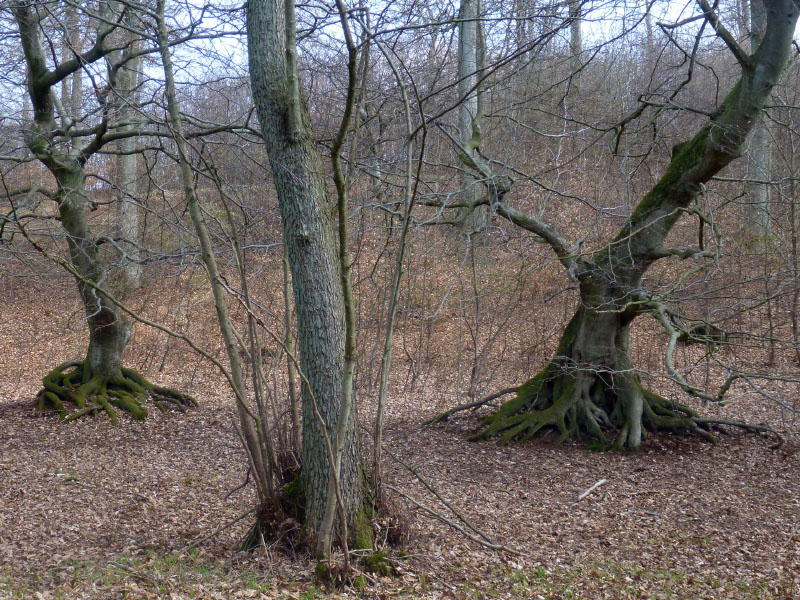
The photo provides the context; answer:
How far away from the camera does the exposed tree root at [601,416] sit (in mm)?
8078

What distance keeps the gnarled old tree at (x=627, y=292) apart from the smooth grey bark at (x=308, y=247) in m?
3.25

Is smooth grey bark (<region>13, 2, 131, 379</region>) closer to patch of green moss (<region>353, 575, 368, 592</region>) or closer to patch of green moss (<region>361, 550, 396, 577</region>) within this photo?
patch of green moss (<region>361, 550, 396, 577</region>)

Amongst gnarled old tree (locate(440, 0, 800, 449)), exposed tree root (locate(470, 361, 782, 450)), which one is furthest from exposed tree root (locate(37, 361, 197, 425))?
gnarled old tree (locate(440, 0, 800, 449))

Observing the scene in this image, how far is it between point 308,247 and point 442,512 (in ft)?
10.1

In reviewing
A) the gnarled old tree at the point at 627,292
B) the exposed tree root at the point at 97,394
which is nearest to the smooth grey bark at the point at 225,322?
the gnarled old tree at the point at 627,292

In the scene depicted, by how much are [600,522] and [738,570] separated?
1.26 meters

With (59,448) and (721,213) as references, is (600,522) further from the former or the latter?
(721,213)

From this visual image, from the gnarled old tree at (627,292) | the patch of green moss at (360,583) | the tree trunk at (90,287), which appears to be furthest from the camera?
the tree trunk at (90,287)

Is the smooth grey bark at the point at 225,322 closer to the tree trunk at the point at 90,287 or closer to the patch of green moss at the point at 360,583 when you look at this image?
the patch of green moss at the point at 360,583

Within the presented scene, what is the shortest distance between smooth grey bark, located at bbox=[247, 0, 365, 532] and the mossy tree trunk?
3.56 m

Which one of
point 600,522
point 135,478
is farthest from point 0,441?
point 600,522

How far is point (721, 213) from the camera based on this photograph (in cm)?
1555

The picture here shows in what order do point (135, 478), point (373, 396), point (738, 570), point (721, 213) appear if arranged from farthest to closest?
point (721, 213)
point (373, 396)
point (135, 478)
point (738, 570)

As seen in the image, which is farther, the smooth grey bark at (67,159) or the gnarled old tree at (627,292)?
the smooth grey bark at (67,159)
